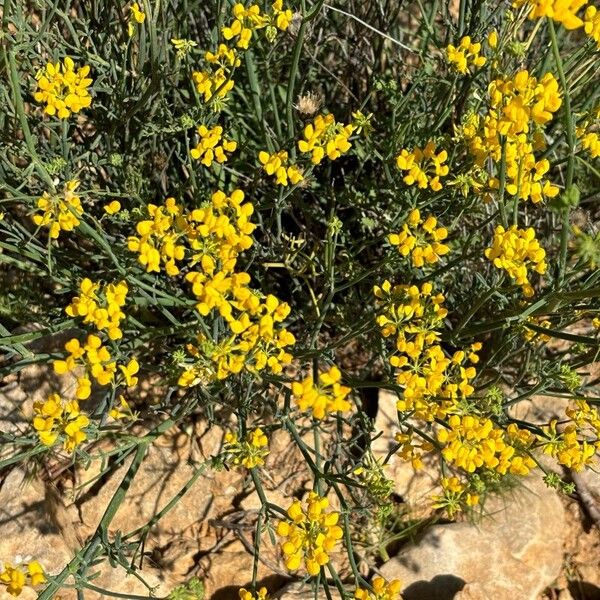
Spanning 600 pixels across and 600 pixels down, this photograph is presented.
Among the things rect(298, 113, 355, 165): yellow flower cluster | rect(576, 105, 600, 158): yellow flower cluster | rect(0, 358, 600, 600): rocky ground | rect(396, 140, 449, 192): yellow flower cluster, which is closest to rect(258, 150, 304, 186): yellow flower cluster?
rect(298, 113, 355, 165): yellow flower cluster

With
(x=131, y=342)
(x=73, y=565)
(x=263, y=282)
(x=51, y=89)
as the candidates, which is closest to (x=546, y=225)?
(x=263, y=282)

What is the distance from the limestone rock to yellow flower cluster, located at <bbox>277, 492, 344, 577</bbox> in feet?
5.21

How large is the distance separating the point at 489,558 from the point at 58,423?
8.17ft

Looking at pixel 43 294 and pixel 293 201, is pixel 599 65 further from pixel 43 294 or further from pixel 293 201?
pixel 43 294

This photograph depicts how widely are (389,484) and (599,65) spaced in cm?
195

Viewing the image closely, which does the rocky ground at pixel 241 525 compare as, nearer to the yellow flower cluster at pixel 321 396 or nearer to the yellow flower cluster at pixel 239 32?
the yellow flower cluster at pixel 321 396

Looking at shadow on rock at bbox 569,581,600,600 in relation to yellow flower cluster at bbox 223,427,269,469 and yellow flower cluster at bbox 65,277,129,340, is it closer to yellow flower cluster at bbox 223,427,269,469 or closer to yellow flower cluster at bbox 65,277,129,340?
yellow flower cluster at bbox 223,427,269,469

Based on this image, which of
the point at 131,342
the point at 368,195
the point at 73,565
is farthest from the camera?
the point at 368,195

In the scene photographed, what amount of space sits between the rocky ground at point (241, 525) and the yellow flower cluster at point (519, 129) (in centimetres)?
184

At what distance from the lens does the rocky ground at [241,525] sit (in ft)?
12.0

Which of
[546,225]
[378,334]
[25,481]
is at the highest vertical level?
[546,225]

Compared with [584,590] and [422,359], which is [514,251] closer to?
[422,359]

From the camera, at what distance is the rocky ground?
366 cm

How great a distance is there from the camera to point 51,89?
2.59 metres
